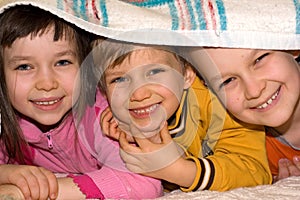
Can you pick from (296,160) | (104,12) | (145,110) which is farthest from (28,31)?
(296,160)

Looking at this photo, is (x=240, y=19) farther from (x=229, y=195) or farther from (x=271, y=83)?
(x=229, y=195)

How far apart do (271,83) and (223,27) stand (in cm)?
14

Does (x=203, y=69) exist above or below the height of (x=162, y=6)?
below

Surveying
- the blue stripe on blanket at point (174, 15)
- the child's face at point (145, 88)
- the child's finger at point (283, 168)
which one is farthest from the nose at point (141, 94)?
the child's finger at point (283, 168)

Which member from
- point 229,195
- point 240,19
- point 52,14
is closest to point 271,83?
point 240,19

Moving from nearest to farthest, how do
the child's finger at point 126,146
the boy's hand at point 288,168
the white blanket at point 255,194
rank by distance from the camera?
the white blanket at point 255,194 → the child's finger at point 126,146 → the boy's hand at point 288,168

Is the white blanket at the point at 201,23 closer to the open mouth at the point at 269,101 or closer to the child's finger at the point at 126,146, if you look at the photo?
the open mouth at the point at 269,101

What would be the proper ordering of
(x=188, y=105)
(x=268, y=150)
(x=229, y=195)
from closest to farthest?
(x=229, y=195) < (x=188, y=105) < (x=268, y=150)

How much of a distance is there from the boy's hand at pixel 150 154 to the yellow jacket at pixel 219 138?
2.7 inches

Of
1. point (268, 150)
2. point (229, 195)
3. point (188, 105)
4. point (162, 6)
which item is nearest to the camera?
point (229, 195)

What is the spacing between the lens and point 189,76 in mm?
1283

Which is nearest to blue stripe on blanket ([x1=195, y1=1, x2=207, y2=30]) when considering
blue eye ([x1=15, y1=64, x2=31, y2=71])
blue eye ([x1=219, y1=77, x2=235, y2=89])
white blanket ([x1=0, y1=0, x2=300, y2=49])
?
white blanket ([x1=0, y1=0, x2=300, y2=49])

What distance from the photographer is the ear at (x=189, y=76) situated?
1.27 m

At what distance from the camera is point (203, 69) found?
1225 mm
